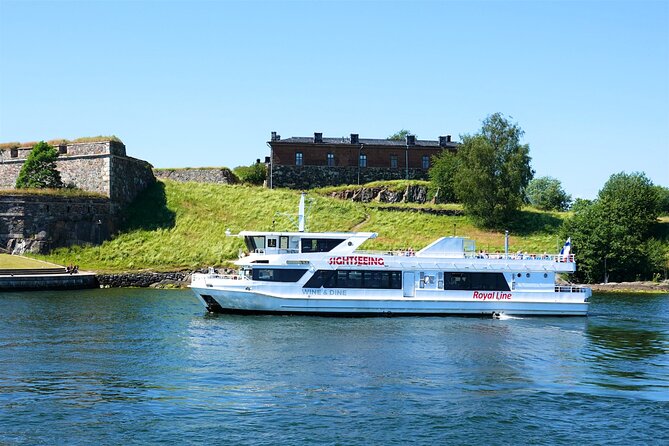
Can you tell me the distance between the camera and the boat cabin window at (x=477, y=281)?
4322cm

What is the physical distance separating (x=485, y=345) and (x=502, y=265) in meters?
11.1

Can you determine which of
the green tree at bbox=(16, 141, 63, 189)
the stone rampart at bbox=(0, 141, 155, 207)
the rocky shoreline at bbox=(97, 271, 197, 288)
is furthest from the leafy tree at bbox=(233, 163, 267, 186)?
the rocky shoreline at bbox=(97, 271, 197, 288)

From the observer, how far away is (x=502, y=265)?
43.2 metres

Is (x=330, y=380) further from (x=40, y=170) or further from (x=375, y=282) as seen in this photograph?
→ (x=40, y=170)

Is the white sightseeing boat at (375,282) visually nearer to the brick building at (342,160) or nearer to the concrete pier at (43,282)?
the concrete pier at (43,282)

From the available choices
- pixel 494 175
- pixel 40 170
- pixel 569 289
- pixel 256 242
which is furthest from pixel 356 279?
pixel 40 170

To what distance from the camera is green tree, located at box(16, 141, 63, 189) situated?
77.3 m

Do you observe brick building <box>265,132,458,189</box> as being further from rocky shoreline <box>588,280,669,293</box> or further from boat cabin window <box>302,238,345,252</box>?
boat cabin window <box>302,238,345,252</box>

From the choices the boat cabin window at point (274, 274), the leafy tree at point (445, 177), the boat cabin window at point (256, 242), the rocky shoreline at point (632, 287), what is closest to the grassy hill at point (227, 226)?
the rocky shoreline at point (632, 287)

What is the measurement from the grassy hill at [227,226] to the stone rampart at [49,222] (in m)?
1.53

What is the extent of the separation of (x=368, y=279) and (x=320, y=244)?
351 cm

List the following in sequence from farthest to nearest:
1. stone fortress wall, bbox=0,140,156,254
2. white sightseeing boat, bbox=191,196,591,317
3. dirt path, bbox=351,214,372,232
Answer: dirt path, bbox=351,214,372,232
stone fortress wall, bbox=0,140,156,254
white sightseeing boat, bbox=191,196,591,317

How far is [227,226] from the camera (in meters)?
75.6

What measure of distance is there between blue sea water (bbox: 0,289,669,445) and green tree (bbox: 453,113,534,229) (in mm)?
37832
